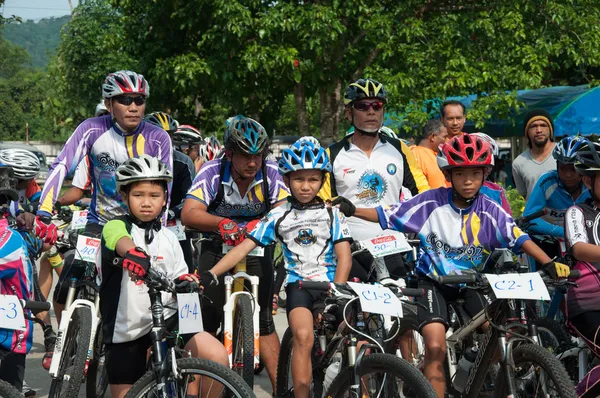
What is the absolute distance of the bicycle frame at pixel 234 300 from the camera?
6.70 metres

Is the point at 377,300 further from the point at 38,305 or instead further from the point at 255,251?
the point at 255,251

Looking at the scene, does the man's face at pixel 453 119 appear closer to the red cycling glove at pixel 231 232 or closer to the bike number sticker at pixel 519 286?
the red cycling glove at pixel 231 232

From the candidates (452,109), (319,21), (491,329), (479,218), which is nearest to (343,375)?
(491,329)

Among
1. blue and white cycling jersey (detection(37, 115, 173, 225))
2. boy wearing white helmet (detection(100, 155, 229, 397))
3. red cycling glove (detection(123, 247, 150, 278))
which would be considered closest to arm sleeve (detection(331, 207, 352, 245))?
boy wearing white helmet (detection(100, 155, 229, 397))

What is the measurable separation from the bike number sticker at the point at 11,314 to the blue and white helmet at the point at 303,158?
190 cm

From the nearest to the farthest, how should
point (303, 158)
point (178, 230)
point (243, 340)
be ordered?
point (303, 158)
point (243, 340)
point (178, 230)

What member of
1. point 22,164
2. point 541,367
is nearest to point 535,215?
point 541,367

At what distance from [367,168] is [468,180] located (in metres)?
1.27

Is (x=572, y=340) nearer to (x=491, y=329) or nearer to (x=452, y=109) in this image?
(x=491, y=329)

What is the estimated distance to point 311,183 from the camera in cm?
652

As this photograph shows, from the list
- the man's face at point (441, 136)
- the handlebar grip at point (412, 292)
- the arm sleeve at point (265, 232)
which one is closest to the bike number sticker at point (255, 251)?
the arm sleeve at point (265, 232)

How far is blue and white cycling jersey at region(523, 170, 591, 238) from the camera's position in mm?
8031

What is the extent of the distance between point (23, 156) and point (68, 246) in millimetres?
813

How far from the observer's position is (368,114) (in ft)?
24.5
